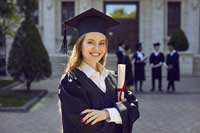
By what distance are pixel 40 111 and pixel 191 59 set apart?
12.4 metres

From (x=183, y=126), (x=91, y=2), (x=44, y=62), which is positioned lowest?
(x=183, y=126)

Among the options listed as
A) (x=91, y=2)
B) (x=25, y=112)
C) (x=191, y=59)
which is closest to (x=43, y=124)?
(x=25, y=112)

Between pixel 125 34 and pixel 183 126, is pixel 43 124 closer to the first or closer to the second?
pixel 183 126

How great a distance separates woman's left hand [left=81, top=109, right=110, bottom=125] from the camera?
10.3 ft

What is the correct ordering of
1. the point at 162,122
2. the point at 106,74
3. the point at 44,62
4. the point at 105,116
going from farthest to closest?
the point at 44,62, the point at 162,122, the point at 106,74, the point at 105,116

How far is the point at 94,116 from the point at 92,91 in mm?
182

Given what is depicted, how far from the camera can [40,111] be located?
38.5ft

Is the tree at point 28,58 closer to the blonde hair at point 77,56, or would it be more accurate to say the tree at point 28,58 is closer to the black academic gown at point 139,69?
the black academic gown at point 139,69

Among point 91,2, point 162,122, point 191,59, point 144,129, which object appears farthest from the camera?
point 91,2

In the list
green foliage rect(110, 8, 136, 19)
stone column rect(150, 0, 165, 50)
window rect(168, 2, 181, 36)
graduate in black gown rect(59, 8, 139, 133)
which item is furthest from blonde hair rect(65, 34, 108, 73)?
green foliage rect(110, 8, 136, 19)

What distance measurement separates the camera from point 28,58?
48.7 feet

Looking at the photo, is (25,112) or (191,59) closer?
(25,112)

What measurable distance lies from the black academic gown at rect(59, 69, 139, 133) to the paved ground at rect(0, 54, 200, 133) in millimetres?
3681

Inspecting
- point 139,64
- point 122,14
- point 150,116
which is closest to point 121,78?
point 150,116
